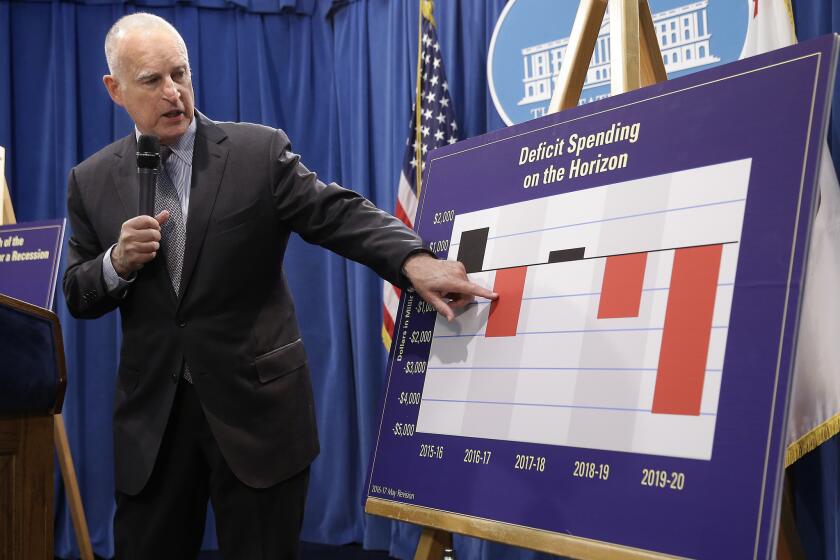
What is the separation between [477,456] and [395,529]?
96.8 inches

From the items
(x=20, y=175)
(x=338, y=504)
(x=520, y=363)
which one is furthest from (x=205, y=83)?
(x=520, y=363)

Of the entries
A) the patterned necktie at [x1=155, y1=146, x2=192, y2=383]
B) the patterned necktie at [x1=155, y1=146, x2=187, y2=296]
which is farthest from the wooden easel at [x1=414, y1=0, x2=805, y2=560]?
the patterned necktie at [x1=155, y1=146, x2=187, y2=296]

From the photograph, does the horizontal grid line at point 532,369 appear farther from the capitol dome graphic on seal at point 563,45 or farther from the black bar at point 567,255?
the capitol dome graphic on seal at point 563,45

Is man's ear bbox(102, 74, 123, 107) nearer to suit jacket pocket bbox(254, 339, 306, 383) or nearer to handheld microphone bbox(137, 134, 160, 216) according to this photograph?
handheld microphone bbox(137, 134, 160, 216)

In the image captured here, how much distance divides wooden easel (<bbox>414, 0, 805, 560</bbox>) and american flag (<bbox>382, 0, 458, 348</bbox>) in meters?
1.58

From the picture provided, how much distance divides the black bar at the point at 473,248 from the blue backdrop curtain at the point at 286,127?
2.32 m

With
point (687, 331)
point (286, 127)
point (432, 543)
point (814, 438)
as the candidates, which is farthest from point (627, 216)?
point (286, 127)

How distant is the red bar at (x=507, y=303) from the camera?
143cm

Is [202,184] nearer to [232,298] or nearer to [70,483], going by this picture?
[232,298]

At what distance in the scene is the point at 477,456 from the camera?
1405 mm

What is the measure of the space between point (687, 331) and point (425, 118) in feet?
7.89

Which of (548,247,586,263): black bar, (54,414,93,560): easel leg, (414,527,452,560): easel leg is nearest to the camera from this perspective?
(548,247,586,263): black bar

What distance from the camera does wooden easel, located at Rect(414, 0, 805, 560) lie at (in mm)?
1536

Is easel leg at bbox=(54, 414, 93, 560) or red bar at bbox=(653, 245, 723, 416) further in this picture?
easel leg at bbox=(54, 414, 93, 560)
